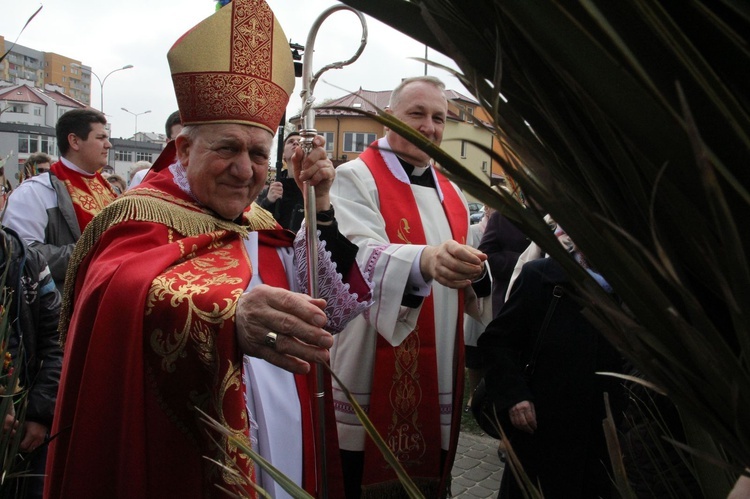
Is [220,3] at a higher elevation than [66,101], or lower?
lower

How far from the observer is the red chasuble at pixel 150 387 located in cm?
172

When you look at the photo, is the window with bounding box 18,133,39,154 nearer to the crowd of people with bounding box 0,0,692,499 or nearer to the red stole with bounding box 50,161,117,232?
the red stole with bounding box 50,161,117,232

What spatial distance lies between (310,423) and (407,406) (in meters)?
1.01

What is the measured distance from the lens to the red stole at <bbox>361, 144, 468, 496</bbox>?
3139 millimetres

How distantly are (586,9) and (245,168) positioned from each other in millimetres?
1773

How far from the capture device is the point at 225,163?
2.11m

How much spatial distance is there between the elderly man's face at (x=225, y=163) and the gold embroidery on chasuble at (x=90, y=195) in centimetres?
267

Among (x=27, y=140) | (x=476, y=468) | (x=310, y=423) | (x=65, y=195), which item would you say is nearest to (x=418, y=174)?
(x=310, y=423)

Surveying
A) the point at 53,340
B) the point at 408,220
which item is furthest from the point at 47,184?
the point at 408,220

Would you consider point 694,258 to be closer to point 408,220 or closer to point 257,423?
point 257,423

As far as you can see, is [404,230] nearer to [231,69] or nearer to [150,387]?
[231,69]

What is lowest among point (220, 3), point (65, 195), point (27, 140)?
point (65, 195)

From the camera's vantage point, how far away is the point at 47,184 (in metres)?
4.35

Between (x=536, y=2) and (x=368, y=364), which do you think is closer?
(x=536, y=2)
